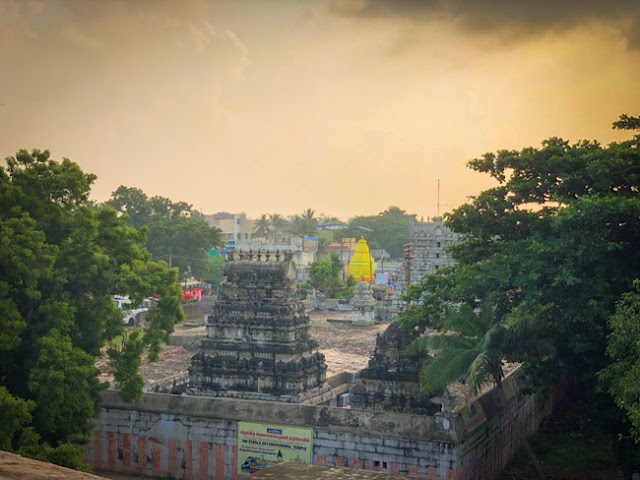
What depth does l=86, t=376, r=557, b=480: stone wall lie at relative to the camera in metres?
19.2

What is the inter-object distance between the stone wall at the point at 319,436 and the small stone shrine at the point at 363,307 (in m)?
30.8

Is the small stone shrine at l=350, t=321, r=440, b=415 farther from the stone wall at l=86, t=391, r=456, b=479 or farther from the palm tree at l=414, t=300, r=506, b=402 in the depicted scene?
the stone wall at l=86, t=391, r=456, b=479

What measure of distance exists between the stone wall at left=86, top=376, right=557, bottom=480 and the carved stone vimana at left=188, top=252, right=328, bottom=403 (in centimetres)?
425

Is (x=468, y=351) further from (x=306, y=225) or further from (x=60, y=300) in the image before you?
(x=306, y=225)

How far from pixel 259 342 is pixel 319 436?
716cm

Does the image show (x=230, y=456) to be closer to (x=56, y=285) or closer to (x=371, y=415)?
(x=371, y=415)

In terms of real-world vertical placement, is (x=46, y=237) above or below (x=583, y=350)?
above

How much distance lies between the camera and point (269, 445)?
20.8 metres

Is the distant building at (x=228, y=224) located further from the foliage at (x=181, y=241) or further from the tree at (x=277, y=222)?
the foliage at (x=181, y=241)

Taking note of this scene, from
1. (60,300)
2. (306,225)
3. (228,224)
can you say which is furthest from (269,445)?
(228,224)

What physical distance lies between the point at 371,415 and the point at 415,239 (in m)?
37.0

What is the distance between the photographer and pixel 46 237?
20094 mm

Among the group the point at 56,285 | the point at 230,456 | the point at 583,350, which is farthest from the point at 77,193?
the point at 583,350

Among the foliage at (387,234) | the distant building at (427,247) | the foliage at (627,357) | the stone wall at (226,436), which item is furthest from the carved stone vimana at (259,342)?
the foliage at (387,234)
